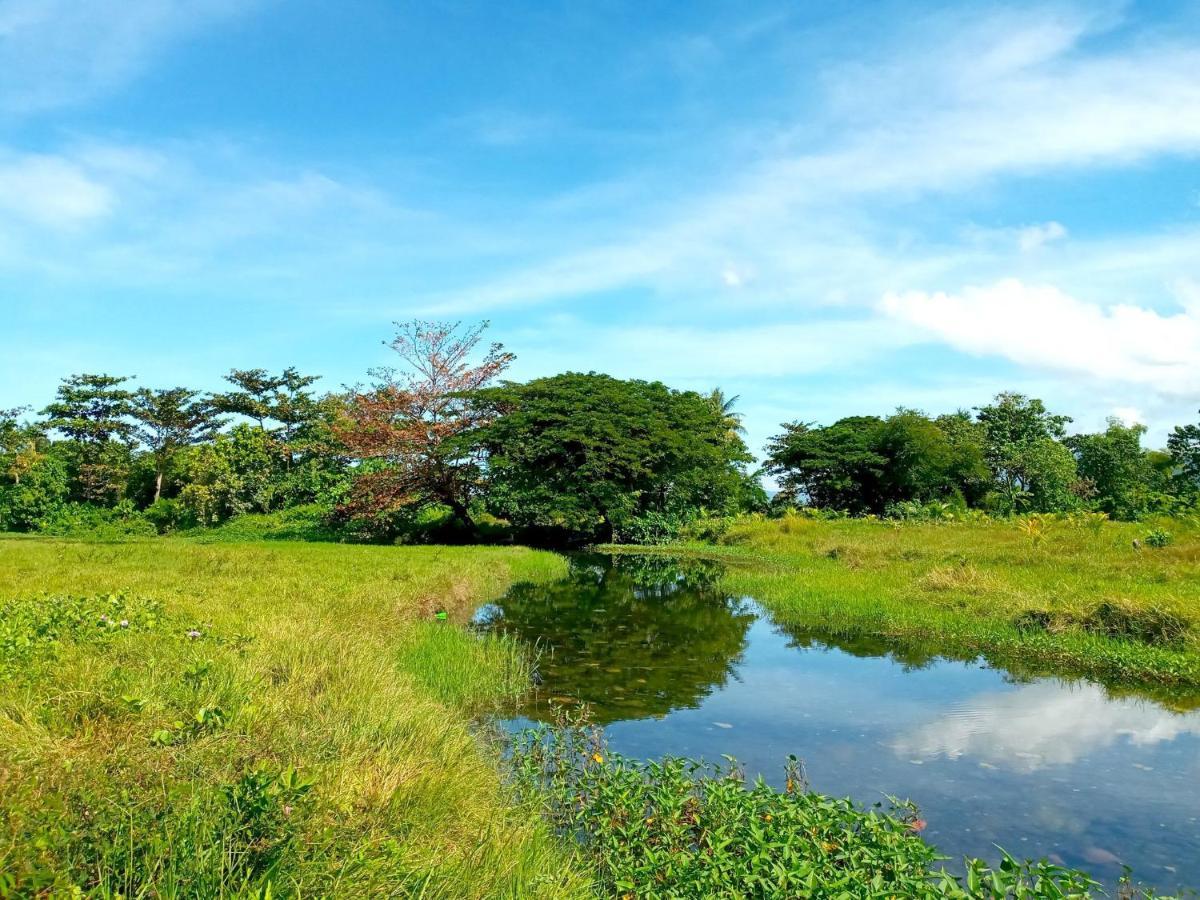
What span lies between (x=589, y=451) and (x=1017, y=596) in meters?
20.0

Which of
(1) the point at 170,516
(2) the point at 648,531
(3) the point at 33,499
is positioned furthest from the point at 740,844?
(3) the point at 33,499

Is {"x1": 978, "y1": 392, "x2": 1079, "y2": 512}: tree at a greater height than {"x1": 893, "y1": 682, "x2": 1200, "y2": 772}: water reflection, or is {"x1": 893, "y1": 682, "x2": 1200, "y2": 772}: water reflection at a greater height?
{"x1": 978, "y1": 392, "x2": 1079, "y2": 512}: tree

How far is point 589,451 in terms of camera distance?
108ft

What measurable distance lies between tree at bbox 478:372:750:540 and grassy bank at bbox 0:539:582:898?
2240cm

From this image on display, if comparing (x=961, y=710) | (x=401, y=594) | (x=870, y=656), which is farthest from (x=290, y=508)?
(x=961, y=710)

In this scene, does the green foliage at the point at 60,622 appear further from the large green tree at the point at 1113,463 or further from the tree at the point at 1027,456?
the large green tree at the point at 1113,463

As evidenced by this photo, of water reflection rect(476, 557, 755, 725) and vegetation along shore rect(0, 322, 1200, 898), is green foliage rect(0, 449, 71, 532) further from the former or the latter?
water reflection rect(476, 557, 755, 725)

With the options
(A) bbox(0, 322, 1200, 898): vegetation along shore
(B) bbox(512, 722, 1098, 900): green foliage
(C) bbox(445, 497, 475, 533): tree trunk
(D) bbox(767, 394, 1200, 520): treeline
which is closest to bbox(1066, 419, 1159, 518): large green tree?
(D) bbox(767, 394, 1200, 520): treeline

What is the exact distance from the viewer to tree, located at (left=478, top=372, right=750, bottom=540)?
1303 inches

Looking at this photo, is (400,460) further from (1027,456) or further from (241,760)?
(1027,456)

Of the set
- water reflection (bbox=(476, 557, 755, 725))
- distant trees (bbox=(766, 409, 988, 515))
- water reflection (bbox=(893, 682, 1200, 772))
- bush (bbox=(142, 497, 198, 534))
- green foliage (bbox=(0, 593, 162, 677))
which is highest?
distant trees (bbox=(766, 409, 988, 515))

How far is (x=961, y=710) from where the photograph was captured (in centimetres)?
1003

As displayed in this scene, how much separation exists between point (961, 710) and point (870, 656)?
3.50m

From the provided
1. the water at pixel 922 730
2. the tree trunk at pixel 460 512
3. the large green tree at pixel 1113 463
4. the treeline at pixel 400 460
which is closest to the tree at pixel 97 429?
the treeline at pixel 400 460
